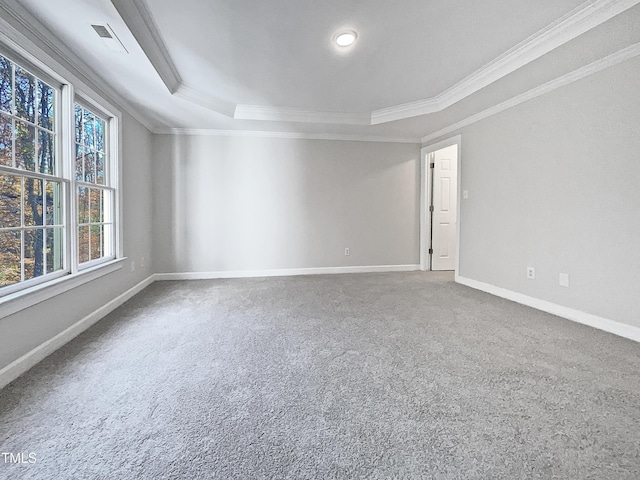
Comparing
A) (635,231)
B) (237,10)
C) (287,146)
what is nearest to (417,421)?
(635,231)

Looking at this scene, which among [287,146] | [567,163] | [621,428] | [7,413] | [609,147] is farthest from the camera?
[287,146]

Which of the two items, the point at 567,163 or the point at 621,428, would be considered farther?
the point at 567,163

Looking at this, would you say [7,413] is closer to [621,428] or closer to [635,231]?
[621,428]

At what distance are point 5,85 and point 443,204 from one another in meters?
5.31

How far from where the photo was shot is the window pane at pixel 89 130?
2846 millimetres

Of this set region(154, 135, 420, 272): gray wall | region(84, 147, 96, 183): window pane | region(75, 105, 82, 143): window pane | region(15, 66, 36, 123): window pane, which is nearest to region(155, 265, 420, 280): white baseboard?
region(154, 135, 420, 272): gray wall

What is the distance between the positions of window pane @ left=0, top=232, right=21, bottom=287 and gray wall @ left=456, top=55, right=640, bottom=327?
4.41m

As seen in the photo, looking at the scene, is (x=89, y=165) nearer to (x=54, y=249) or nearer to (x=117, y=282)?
(x=54, y=249)

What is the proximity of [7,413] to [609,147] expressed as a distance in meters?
4.35

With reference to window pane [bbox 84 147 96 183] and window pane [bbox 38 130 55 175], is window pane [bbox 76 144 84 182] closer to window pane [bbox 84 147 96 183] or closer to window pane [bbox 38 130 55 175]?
window pane [bbox 84 147 96 183]

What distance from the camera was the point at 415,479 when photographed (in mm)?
1076

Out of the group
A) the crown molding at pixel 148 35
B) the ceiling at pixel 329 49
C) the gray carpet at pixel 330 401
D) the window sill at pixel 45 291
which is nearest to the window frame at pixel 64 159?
the window sill at pixel 45 291

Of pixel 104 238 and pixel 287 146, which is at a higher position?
pixel 287 146

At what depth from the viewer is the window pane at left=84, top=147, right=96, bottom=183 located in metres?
2.85
